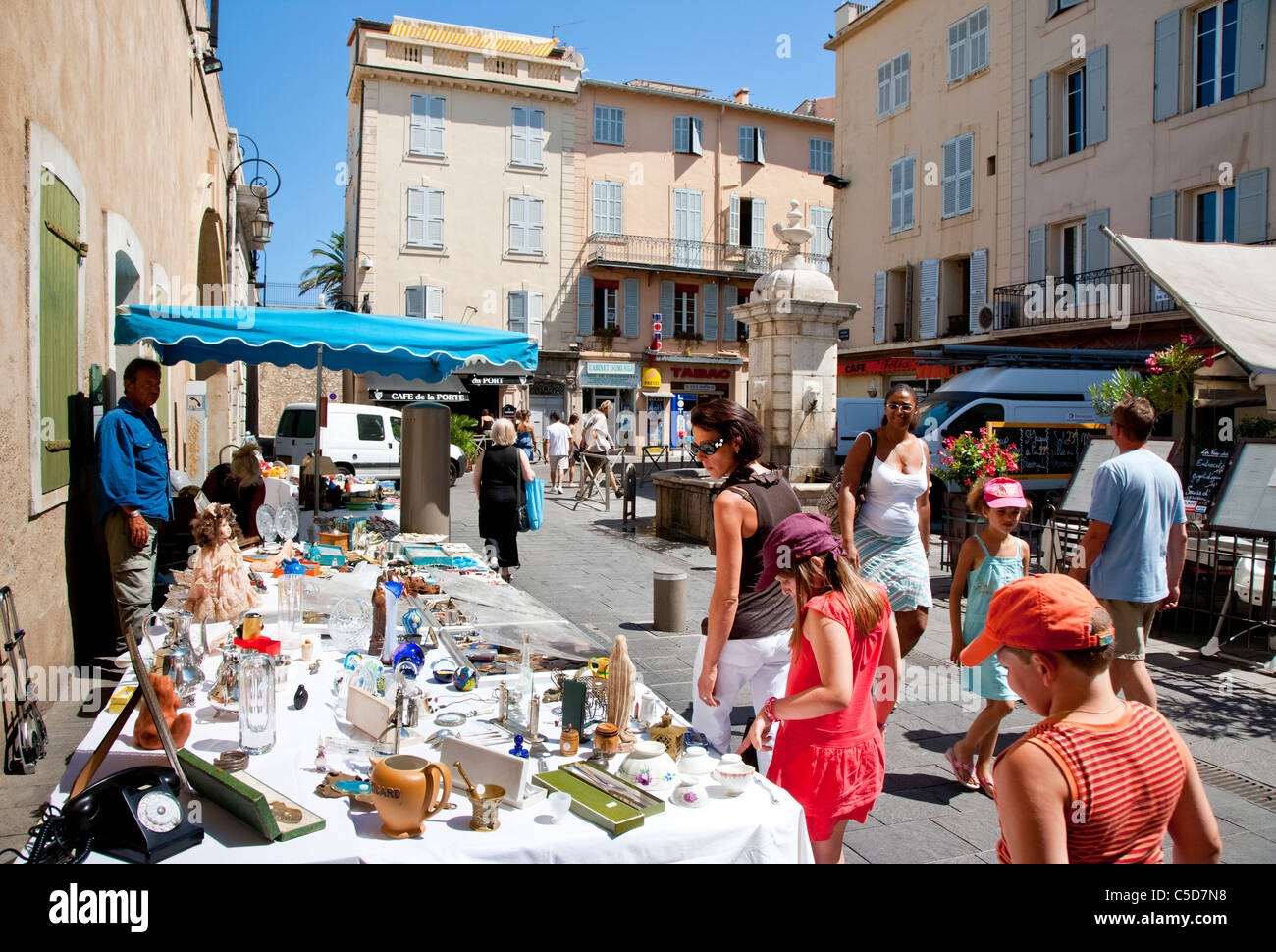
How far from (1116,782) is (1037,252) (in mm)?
22709

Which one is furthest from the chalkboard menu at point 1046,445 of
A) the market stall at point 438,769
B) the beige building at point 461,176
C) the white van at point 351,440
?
the beige building at point 461,176

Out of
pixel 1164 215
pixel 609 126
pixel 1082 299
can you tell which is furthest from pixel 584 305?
pixel 1164 215

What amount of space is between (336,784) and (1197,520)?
7.74m

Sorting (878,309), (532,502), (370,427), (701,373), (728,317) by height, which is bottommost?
(532,502)

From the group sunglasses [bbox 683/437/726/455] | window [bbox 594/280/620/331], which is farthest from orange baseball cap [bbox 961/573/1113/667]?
window [bbox 594/280/620/331]

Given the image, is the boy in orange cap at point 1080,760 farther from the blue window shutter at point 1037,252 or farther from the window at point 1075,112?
the window at point 1075,112

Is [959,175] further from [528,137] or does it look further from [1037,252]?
[528,137]

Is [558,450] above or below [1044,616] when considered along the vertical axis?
above

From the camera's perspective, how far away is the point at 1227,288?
296 inches

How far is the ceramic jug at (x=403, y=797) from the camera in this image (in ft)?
6.93

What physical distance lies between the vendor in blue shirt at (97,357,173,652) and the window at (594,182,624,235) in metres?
28.3

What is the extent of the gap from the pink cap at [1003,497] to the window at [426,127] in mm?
29502

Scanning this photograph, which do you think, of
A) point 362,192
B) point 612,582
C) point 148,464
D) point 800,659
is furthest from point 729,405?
point 362,192

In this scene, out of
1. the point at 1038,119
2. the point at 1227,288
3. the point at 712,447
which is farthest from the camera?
the point at 1038,119
